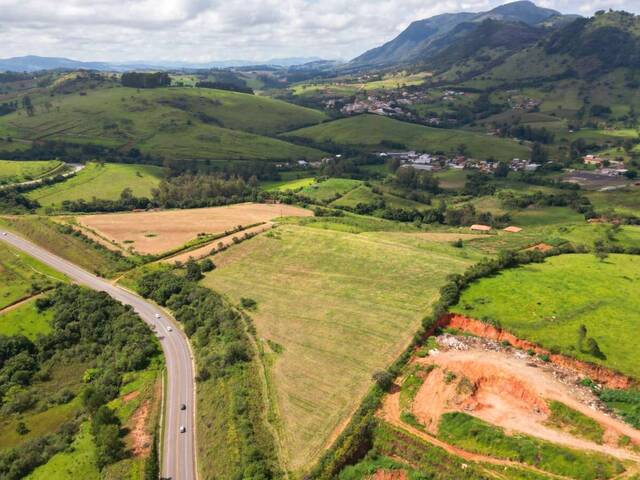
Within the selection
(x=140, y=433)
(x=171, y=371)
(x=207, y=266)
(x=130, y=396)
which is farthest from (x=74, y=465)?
(x=207, y=266)

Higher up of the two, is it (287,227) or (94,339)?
(287,227)

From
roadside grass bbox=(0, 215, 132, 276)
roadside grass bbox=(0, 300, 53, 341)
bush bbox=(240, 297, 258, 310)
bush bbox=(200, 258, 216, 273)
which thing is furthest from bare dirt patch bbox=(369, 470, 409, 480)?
roadside grass bbox=(0, 215, 132, 276)

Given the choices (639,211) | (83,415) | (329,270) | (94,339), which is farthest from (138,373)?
(639,211)

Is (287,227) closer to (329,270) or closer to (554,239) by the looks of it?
(329,270)

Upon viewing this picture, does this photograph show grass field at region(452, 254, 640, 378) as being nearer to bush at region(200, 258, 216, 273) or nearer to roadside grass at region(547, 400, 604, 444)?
roadside grass at region(547, 400, 604, 444)

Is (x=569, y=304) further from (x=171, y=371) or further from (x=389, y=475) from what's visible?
(x=171, y=371)

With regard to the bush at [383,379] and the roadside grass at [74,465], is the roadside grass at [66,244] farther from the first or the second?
the bush at [383,379]
